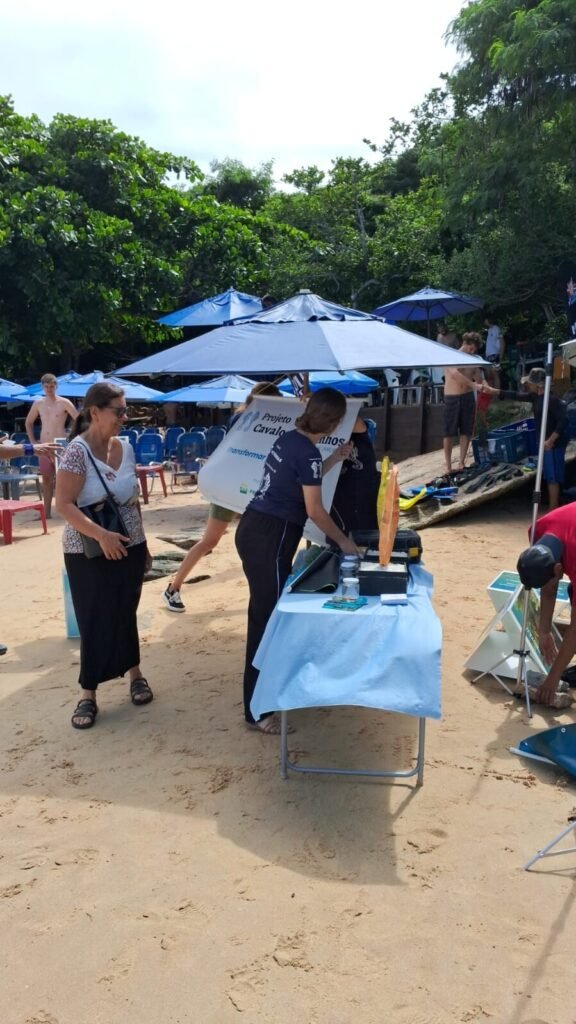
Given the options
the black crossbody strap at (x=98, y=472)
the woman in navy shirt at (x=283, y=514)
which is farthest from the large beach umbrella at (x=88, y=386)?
the woman in navy shirt at (x=283, y=514)

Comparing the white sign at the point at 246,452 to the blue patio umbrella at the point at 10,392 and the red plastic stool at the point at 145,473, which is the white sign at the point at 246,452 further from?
the blue patio umbrella at the point at 10,392

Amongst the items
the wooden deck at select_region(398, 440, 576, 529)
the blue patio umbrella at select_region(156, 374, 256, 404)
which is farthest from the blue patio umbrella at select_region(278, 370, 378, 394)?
the wooden deck at select_region(398, 440, 576, 529)

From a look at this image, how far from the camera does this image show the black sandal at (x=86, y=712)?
13.3 ft

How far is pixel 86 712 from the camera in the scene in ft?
13.5

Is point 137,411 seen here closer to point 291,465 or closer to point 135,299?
point 135,299

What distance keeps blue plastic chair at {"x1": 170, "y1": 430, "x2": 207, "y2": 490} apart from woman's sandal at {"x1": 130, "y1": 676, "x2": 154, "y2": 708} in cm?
914

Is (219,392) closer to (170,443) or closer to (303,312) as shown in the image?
(170,443)

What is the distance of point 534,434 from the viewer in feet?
31.0

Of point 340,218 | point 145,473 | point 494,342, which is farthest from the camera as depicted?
point 340,218

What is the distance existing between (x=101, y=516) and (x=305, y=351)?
50.5 inches

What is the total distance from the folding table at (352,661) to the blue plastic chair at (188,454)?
10216 mm

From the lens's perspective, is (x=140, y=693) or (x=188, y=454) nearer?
(x=140, y=693)

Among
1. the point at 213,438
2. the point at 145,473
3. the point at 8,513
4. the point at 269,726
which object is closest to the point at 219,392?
the point at 145,473

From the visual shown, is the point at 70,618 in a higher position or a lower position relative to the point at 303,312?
lower
